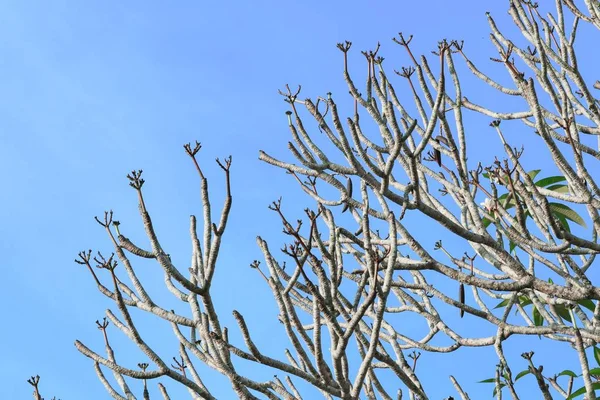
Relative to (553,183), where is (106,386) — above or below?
below

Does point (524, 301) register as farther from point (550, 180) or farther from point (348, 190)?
point (348, 190)

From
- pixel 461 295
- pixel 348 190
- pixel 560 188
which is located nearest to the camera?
pixel 348 190

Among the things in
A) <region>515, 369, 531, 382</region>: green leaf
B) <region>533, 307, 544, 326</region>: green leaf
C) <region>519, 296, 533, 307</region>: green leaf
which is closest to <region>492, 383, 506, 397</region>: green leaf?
<region>515, 369, 531, 382</region>: green leaf

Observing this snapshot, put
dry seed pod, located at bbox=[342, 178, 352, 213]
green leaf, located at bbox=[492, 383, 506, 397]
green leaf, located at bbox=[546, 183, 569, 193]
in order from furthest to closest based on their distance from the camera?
1. green leaf, located at bbox=[546, 183, 569, 193]
2. green leaf, located at bbox=[492, 383, 506, 397]
3. dry seed pod, located at bbox=[342, 178, 352, 213]

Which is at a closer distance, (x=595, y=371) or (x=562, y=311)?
(x=595, y=371)

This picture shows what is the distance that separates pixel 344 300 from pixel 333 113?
1.18m

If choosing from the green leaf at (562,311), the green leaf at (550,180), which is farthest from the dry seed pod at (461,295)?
the green leaf at (550,180)

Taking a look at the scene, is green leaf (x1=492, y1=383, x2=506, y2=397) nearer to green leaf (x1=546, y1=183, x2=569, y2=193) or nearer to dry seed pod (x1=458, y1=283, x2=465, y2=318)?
dry seed pod (x1=458, y1=283, x2=465, y2=318)

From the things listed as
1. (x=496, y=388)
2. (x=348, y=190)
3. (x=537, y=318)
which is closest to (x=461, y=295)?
(x=496, y=388)

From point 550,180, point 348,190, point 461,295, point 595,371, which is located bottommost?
point 595,371

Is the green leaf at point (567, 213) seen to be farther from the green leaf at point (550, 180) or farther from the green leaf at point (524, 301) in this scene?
the green leaf at point (524, 301)

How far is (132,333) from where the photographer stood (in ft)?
12.5

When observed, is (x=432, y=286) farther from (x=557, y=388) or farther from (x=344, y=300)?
(x=557, y=388)

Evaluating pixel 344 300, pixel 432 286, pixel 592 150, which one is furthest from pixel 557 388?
pixel 344 300
